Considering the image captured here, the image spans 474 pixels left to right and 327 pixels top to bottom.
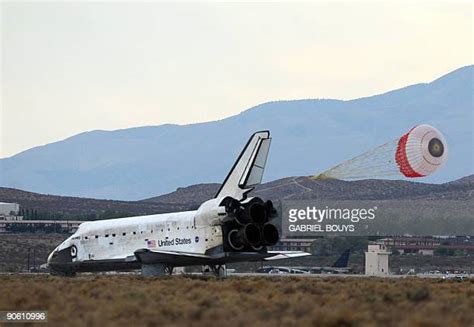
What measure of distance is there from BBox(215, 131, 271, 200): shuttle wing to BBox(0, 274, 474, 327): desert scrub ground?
9450mm

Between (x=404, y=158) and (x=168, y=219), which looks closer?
(x=168, y=219)

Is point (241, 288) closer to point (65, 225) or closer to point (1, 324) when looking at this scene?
point (1, 324)

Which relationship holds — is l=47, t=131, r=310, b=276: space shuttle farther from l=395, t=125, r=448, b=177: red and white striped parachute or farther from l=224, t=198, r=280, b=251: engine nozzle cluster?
l=395, t=125, r=448, b=177: red and white striped parachute

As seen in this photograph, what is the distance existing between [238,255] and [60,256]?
40.9 feet

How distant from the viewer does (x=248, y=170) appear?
178ft

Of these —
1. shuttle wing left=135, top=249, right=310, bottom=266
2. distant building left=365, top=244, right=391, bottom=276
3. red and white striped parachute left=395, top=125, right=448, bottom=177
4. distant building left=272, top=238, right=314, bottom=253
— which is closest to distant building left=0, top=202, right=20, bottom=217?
distant building left=272, top=238, right=314, bottom=253

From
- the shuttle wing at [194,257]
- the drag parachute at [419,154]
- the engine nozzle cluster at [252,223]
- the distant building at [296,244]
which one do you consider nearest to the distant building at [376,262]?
the distant building at [296,244]

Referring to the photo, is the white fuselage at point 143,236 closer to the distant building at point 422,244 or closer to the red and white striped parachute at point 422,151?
the red and white striped parachute at point 422,151

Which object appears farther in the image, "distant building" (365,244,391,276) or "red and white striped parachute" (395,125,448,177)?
"distant building" (365,244,391,276)

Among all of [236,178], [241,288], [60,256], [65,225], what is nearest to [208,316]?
[241,288]

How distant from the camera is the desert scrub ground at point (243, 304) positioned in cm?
2919

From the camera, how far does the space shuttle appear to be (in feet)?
175

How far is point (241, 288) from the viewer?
42531 mm

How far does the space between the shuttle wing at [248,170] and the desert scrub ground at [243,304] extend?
31.0 feet
